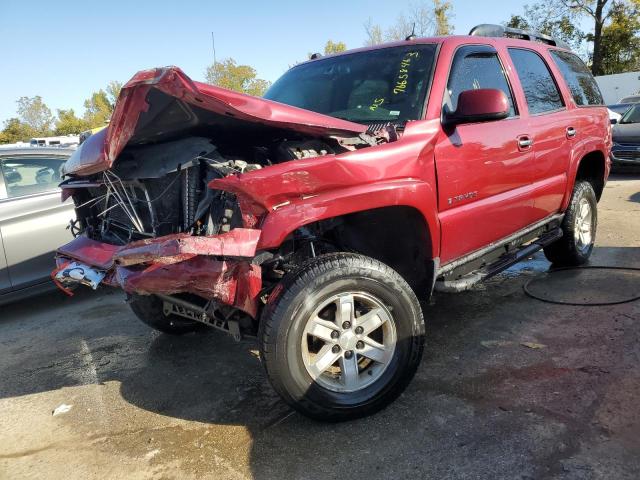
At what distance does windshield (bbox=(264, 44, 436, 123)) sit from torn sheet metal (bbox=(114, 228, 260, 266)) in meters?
1.33

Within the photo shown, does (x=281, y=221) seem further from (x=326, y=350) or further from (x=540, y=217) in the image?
(x=540, y=217)

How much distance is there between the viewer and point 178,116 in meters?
2.65

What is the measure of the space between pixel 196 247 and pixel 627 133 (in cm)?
1161

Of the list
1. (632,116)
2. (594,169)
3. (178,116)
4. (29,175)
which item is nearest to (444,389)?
(178,116)

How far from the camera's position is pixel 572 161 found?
15.0ft

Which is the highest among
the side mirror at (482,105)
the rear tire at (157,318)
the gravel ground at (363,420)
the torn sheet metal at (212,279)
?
the side mirror at (482,105)

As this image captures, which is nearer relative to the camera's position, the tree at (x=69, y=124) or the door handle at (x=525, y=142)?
the door handle at (x=525, y=142)

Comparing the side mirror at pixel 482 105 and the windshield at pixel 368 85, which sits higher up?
the windshield at pixel 368 85

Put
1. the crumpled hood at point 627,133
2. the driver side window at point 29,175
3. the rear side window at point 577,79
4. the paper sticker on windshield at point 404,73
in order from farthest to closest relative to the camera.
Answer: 1. the crumpled hood at point 627,133
2. the driver side window at point 29,175
3. the rear side window at point 577,79
4. the paper sticker on windshield at point 404,73

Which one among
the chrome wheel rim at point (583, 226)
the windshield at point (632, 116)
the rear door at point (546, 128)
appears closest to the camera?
the rear door at point (546, 128)

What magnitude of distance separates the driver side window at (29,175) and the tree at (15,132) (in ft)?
126

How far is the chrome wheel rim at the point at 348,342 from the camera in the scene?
8.77ft

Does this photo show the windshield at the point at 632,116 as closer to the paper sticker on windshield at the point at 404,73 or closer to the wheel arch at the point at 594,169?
the wheel arch at the point at 594,169

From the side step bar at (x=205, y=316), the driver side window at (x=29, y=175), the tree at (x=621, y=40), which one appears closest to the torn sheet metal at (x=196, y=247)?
the side step bar at (x=205, y=316)
